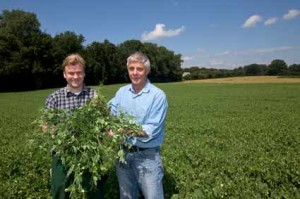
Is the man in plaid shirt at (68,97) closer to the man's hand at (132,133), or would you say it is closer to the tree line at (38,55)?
the man's hand at (132,133)

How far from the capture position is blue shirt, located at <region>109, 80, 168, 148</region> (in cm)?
425

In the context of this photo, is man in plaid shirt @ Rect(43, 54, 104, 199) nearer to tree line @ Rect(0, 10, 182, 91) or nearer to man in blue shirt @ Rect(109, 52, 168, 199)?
man in blue shirt @ Rect(109, 52, 168, 199)

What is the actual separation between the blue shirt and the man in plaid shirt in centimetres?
60

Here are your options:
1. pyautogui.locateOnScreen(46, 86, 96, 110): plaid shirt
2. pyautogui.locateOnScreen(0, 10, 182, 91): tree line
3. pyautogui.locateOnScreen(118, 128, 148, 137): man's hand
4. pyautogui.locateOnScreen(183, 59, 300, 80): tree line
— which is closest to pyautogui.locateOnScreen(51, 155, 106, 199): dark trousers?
pyautogui.locateOnScreen(46, 86, 96, 110): plaid shirt

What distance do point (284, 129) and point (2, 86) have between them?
193 feet

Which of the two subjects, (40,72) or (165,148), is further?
(40,72)

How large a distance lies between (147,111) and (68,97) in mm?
1179

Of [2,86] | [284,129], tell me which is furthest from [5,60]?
[284,129]

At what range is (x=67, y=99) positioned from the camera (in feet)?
15.4

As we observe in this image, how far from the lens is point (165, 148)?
10594 mm

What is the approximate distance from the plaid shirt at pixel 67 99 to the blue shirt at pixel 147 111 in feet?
1.76

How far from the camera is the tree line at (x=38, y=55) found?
64.9 m

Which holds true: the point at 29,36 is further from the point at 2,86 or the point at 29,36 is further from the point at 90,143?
the point at 90,143

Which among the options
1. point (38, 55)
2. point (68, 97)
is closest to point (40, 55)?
point (38, 55)
